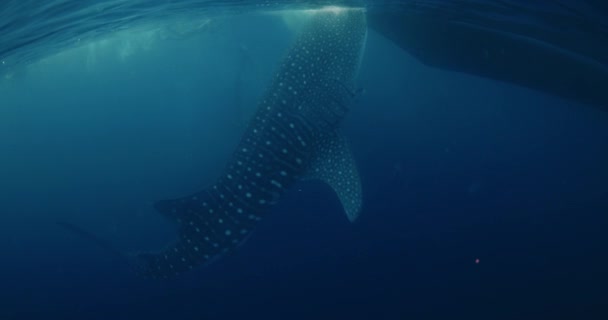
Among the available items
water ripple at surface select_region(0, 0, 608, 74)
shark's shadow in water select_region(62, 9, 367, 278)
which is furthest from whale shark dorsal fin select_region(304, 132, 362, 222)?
water ripple at surface select_region(0, 0, 608, 74)

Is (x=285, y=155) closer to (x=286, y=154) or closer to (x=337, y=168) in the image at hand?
(x=286, y=154)

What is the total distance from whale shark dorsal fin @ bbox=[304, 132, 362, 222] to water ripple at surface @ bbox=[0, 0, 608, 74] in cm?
310

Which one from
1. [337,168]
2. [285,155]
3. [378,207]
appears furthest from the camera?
[378,207]

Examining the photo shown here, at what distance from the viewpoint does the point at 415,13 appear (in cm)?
706

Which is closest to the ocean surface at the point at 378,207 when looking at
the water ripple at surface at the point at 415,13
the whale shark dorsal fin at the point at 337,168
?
the water ripple at surface at the point at 415,13

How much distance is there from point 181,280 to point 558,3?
19.4 metres

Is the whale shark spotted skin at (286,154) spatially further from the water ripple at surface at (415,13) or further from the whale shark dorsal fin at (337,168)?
the water ripple at surface at (415,13)

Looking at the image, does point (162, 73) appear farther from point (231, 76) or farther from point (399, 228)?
point (399, 228)

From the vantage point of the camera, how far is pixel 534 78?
804cm

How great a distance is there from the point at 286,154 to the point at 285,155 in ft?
0.08

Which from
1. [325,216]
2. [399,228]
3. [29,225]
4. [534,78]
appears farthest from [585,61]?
[29,225]

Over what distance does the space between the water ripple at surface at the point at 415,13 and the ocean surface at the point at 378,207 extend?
70 millimetres

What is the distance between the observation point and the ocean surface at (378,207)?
13.0 metres

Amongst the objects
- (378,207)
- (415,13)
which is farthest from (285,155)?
(378,207)
